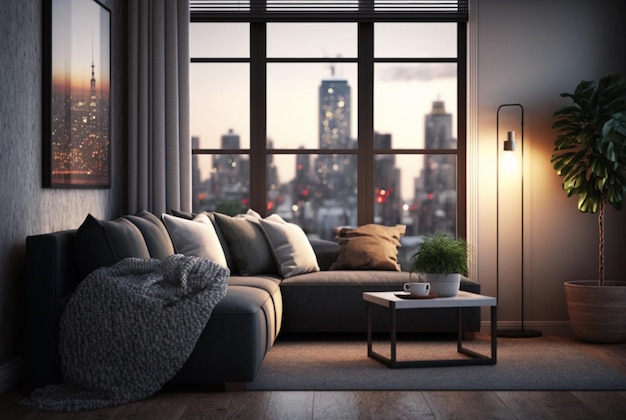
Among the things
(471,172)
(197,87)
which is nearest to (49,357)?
(197,87)

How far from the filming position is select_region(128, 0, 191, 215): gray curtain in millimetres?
6074

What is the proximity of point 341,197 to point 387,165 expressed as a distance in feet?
1.40

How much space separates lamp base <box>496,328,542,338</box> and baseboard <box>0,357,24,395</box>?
314 centimetres

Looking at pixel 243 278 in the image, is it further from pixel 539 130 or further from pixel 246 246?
pixel 539 130

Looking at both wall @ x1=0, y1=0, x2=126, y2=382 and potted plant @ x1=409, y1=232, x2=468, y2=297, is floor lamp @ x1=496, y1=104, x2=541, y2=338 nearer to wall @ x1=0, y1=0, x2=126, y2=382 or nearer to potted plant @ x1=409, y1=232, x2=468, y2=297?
potted plant @ x1=409, y1=232, x2=468, y2=297

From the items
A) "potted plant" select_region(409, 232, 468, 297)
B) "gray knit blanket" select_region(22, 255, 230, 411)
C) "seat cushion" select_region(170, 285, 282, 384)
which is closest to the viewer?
"gray knit blanket" select_region(22, 255, 230, 411)

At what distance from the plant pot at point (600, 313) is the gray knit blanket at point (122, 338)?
9.23 feet

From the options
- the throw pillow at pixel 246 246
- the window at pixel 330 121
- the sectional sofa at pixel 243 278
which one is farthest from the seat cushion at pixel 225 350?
the window at pixel 330 121

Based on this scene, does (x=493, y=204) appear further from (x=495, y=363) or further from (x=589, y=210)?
(x=495, y=363)

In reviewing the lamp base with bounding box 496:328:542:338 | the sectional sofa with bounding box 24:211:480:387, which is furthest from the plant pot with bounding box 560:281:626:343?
the sectional sofa with bounding box 24:211:480:387

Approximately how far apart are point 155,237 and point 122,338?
1.03 meters

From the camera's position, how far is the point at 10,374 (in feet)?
13.6

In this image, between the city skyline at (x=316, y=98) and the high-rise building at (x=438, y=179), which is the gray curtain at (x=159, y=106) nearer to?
the city skyline at (x=316, y=98)

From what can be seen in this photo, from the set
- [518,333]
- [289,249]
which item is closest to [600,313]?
[518,333]
